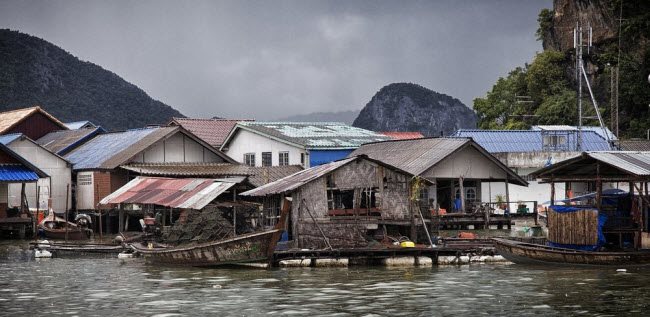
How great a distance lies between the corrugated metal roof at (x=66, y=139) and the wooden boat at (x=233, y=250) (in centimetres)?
2441

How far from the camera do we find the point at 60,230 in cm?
4188

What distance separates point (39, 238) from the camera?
42594 millimetres

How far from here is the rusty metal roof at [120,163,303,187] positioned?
143 ft

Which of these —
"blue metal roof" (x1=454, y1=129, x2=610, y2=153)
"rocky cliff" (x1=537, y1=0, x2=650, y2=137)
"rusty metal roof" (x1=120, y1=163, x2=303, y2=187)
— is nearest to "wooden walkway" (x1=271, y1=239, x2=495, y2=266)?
"rusty metal roof" (x1=120, y1=163, x2=303, y2=187)

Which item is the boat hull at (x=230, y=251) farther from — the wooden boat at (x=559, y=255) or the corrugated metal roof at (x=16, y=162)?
the corrugated metal roof at (x=16, y=162)

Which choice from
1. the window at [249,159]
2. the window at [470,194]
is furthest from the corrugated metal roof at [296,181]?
the window at [249,159]

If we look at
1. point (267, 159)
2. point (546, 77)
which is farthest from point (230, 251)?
point (546, 77)

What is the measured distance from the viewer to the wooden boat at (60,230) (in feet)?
136

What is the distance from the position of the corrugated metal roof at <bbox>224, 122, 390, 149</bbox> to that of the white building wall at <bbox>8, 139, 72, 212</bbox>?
9.17 m

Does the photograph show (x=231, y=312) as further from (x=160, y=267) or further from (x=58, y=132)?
(x=58, y=132)

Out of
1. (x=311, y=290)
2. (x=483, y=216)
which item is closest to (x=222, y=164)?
(x=483, y=216)

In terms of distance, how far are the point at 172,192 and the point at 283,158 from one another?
12.5m

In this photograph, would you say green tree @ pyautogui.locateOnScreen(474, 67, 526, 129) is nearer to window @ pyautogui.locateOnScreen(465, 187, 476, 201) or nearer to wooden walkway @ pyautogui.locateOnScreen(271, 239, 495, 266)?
window @ pyautogui.locateOnScreen(465, 187, 476, 201)

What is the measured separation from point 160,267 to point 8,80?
58.5 metres
